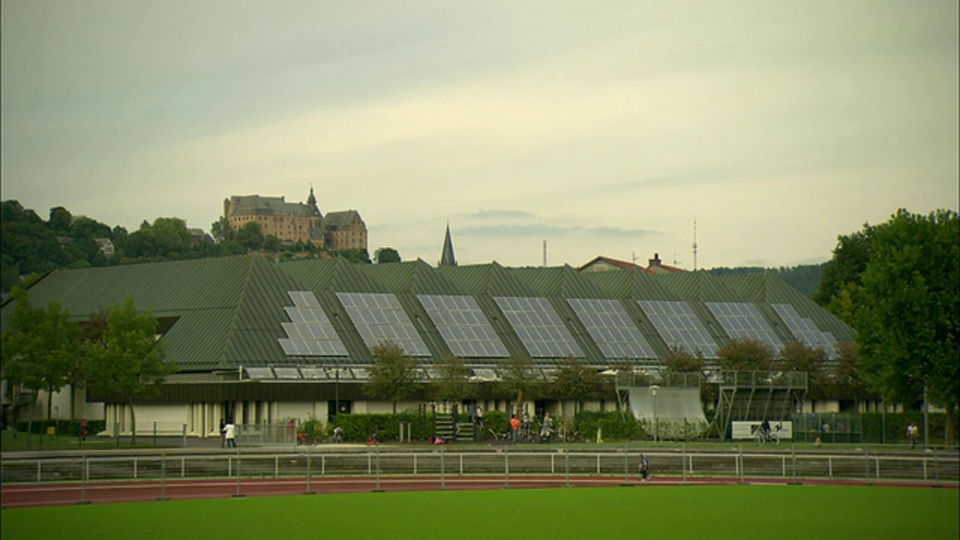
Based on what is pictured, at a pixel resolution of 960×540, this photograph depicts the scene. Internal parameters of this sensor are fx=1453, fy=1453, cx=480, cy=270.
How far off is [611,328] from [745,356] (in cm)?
1325

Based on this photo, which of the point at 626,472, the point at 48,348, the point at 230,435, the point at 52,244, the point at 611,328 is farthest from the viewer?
the point at 611,328

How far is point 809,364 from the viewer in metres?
113

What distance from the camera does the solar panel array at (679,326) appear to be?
120m

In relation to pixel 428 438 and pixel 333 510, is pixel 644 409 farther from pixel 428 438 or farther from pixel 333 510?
pixel 333 510

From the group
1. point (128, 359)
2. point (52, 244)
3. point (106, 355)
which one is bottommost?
point (128, 359)

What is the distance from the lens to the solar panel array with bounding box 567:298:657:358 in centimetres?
11612

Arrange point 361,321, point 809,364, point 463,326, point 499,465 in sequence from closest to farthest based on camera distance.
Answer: point 499,465, point 361,321, point 463,326, point 809,364

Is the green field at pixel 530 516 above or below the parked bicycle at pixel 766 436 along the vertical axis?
below

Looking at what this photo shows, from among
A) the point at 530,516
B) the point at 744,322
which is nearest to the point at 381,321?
the point at 744,322

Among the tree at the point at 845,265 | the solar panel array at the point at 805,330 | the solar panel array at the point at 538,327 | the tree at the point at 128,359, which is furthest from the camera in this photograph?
the tree at the point at 845,265

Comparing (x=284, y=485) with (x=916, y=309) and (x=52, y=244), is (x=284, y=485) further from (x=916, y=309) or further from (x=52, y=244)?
(x=916, y=309)

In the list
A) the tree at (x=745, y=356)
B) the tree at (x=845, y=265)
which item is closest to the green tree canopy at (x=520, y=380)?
the tree at (x=745, y=356)

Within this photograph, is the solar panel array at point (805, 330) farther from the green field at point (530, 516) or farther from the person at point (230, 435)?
the green field at point (530, 516)

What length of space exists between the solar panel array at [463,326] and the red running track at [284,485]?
4503cm
